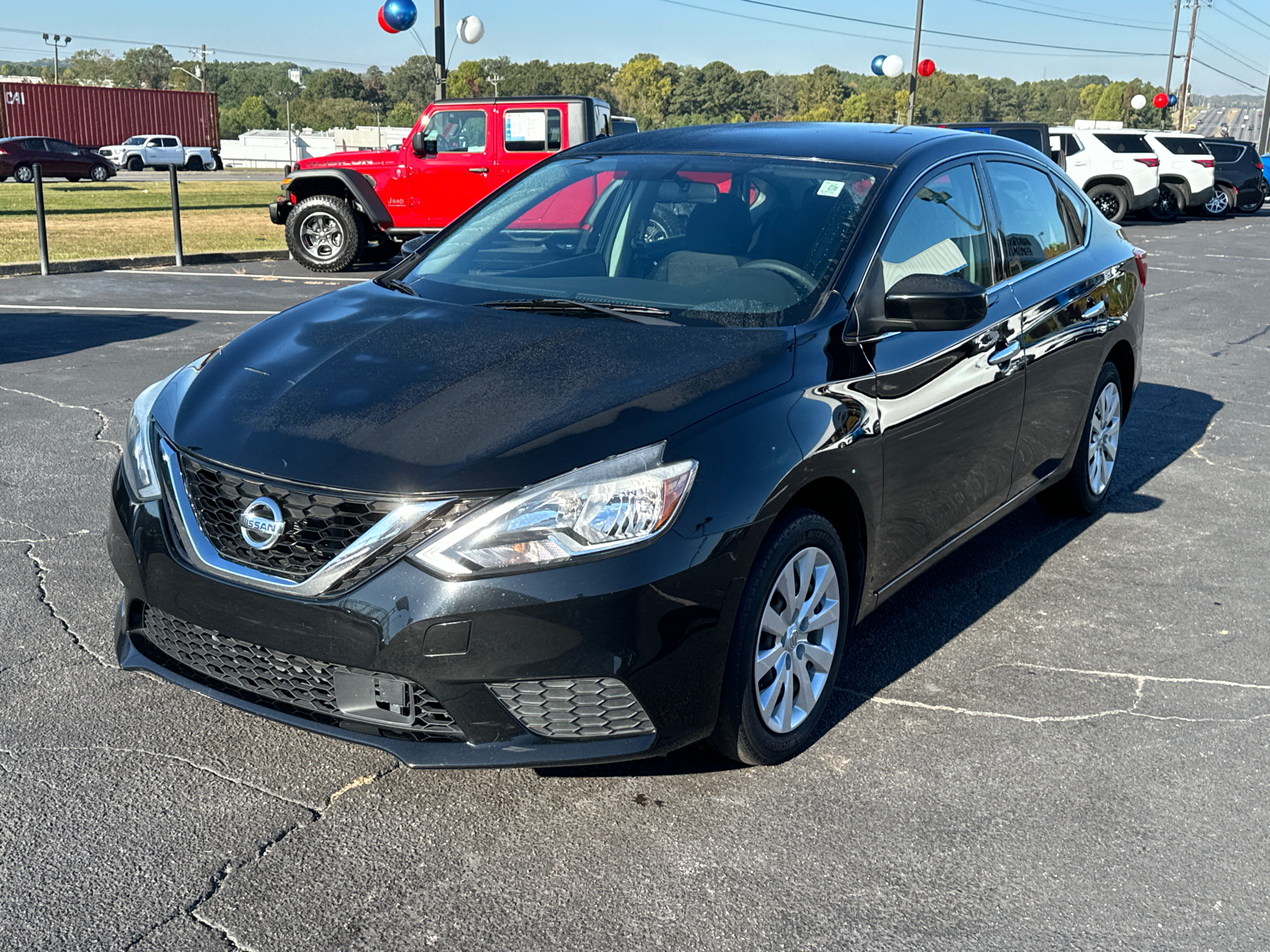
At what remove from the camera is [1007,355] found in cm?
420

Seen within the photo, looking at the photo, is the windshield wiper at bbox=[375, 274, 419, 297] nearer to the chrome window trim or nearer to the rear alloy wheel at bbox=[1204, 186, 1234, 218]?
the chrome window trim

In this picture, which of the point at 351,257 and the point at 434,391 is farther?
the point at 351,257

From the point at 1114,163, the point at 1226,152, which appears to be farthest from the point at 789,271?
the point at 1226,152

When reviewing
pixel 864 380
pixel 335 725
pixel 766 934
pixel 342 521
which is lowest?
pixel 766 934

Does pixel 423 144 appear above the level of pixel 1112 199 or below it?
above

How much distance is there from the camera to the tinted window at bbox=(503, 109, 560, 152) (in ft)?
47.3

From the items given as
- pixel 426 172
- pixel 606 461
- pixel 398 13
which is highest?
pixel 398 13

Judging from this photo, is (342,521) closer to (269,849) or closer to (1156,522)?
(269,849)

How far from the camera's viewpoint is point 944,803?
3129mm

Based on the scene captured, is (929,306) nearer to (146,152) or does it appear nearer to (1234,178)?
(1234,178)

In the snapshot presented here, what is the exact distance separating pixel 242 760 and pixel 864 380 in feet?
6.51

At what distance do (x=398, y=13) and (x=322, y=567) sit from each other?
17.1 metres

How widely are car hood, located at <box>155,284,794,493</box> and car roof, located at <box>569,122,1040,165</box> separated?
3.39ft

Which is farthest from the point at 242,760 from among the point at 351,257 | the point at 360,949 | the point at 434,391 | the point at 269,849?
the point at 351,257
